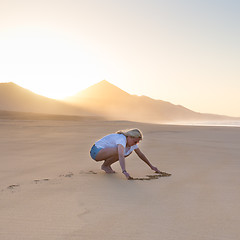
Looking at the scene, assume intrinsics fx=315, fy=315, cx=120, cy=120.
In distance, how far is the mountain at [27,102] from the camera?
97.5 meters

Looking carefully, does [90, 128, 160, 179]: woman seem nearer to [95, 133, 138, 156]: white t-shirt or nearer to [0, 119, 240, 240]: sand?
[95, 133, 138, 156]: white t-shirt

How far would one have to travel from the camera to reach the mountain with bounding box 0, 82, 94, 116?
97512mm

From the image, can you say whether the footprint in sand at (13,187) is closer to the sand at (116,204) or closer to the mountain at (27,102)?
the sand at (116,204)

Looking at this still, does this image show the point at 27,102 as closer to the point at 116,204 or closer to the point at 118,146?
the point at 118,146

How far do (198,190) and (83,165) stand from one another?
2.84 m

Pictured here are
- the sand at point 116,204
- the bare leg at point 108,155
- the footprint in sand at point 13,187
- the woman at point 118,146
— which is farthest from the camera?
the bare leg at point 108,155

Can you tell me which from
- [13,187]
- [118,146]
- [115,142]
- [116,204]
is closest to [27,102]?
[115,142]

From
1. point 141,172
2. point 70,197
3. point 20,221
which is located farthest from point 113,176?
point 20,221

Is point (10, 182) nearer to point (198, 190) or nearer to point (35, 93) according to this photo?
point (198, 190)

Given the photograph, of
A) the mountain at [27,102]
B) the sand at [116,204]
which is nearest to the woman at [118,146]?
the sand at [116,204]

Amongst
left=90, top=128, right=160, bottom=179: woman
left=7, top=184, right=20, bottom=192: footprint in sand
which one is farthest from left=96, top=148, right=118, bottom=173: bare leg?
left=7, top=184, right=20, bottom=192: footprint in sand

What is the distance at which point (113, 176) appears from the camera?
17.0 feet

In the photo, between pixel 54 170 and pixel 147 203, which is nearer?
pixel 147 203

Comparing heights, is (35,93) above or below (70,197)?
above
